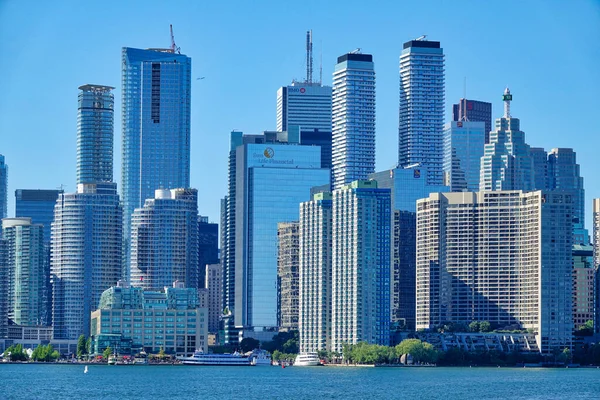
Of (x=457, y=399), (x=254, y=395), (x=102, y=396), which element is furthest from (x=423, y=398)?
(x=102, y=396)

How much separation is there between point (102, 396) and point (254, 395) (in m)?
17.4

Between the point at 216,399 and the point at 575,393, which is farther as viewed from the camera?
the point at 575,393

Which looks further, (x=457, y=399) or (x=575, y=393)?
(x=575, y=393)

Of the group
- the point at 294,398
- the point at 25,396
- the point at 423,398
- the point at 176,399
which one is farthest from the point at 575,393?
the point at 25,396

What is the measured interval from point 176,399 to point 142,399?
366 centimetres

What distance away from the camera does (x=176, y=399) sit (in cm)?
18412

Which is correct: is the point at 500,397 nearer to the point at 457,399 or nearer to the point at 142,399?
the point at 457,399

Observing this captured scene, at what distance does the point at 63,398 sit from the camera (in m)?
185

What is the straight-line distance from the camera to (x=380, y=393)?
643 ft

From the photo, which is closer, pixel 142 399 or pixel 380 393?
pixel 142 399

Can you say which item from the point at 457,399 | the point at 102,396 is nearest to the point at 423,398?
the point at 457,399

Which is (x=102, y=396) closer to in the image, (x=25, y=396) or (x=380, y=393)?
(x=25, y=396)

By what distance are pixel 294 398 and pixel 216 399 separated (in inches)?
367

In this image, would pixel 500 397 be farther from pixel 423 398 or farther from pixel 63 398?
pixel 63 398
